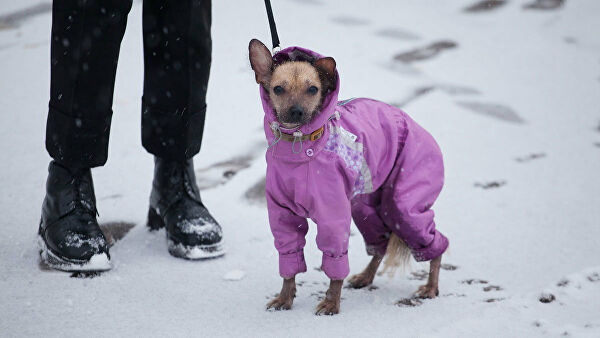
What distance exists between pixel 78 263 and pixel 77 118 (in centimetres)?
54

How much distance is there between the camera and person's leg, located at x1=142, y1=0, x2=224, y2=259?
2525 millimetres

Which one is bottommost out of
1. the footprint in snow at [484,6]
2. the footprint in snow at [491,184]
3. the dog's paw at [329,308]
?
the footprint in snow at [491,184]

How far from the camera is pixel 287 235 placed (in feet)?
6.94

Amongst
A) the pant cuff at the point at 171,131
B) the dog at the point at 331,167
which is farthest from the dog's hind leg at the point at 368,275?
the pant cuff at the point at 171,131

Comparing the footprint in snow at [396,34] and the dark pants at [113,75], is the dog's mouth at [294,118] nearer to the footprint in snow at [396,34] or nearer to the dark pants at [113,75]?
the dark pants at [113,75]

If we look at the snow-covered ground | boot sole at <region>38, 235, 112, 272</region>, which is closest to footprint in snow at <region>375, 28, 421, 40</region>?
the snow-covered ground

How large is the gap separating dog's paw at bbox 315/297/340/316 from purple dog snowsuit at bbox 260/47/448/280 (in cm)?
10

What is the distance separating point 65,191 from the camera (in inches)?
95.7

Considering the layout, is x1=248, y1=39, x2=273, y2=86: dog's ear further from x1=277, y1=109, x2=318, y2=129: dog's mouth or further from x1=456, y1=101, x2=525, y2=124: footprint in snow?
x1=456, y1=101, x2=525, y2=124: footprint in snow

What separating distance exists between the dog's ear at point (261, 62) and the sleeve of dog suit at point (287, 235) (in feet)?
1.21

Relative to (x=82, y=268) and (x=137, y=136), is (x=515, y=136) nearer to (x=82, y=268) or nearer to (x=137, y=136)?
(x=137, y=136)

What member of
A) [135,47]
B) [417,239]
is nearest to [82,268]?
[417,239]

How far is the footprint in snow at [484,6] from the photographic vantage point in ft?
21.0

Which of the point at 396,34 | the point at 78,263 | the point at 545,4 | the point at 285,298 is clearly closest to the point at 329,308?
the point at 285,298
